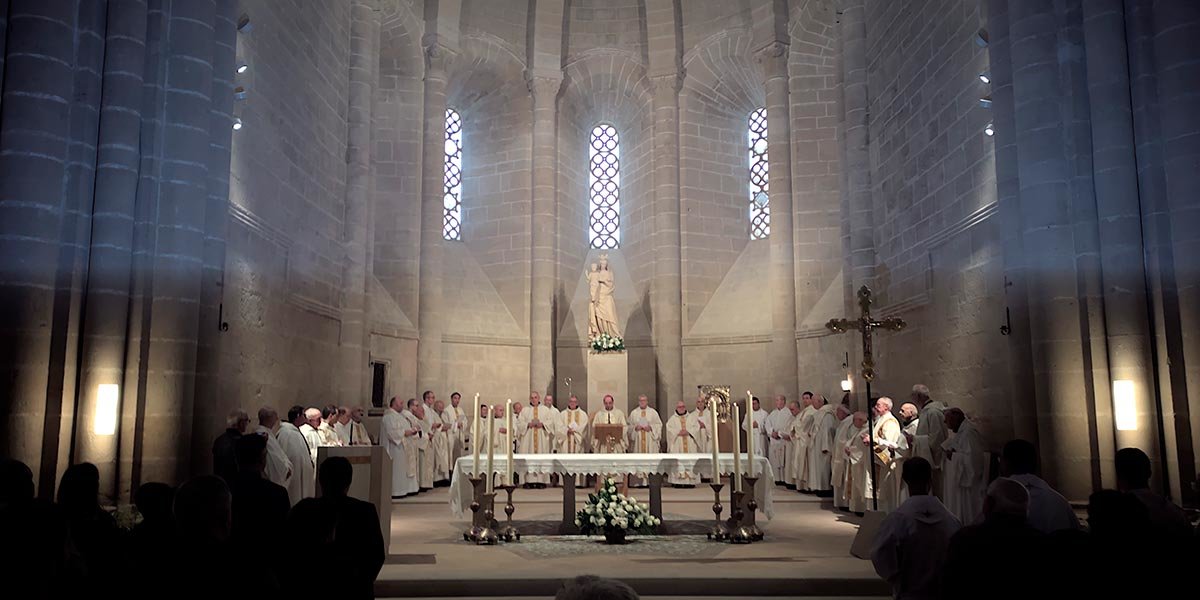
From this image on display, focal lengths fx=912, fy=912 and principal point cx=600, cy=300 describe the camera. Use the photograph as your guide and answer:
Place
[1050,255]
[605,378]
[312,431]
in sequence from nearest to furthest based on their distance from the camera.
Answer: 1. [1050,255]
2. [312,431]
3. [605,378]

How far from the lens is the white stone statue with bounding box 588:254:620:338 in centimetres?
1741

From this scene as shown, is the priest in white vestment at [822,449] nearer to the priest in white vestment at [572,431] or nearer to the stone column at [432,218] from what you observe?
the priest in white vestment at [572,431]

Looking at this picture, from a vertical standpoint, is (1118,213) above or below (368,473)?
above

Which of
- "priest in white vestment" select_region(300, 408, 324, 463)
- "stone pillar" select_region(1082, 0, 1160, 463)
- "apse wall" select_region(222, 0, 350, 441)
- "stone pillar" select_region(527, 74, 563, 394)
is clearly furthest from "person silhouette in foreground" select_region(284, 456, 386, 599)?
"stone pillar" select_region(527, 74, 563, 394)

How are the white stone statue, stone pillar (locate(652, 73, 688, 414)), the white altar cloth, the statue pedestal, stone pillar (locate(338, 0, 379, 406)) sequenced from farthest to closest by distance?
stone pillar (locate(652, 73, 688, 414)) → the white stone statue → the statue pedestal → stone pillar (locate(338, 0, 379, 406)) → the white altar cloth

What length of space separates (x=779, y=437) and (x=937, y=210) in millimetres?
5257

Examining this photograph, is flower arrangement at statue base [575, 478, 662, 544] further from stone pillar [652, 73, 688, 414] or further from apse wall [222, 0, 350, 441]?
stone pillar [652, 73, 688, 414]

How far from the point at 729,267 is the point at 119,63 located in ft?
45.4

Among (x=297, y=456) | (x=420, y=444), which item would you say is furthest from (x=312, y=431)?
(x=420, y=444)

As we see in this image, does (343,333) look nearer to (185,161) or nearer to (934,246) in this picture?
(185,161)

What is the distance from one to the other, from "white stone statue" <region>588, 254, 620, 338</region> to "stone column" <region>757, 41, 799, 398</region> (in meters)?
3.35

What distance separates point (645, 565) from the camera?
7.83m

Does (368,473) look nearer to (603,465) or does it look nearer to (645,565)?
(645,565)

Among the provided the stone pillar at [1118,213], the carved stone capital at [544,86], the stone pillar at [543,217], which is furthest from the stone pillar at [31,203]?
the carved stone capital at [544,86]
